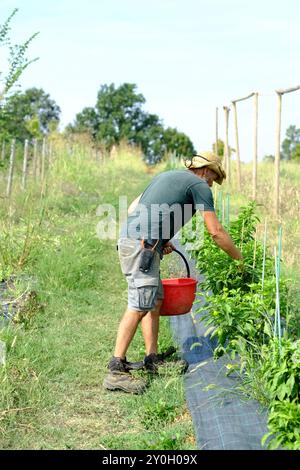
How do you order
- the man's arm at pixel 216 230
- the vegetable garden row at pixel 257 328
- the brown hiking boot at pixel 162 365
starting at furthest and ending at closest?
the brown hiking boot at pixel 162 365, the man's arm at pixel 216 230, the vegetable garden row at pixel 257 328

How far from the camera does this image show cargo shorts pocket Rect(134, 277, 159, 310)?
400cm

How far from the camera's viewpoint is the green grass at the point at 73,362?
3.42 meters

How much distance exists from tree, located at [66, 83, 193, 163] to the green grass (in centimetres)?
4342

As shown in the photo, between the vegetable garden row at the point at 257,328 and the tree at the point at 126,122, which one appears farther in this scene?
the tree at the point at 126,122

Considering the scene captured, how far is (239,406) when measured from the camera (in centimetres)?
348

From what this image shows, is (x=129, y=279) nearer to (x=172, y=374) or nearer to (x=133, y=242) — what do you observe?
(x=133, y=242)

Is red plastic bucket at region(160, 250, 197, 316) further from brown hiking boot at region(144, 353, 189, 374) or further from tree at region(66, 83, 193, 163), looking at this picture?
tree at region(66, 83, 193, 163)

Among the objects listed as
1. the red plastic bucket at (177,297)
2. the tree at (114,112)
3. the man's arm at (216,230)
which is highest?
the tree at (114,112)

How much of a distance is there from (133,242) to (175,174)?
0.50m

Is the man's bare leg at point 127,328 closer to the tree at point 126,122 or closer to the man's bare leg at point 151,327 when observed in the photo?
the man's bare leg at point 151,327

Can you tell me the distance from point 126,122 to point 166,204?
51101 mm

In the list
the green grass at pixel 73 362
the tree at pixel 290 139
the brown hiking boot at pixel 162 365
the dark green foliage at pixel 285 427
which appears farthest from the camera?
the tree at pixel 290 139

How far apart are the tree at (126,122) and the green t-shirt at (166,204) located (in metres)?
46.4

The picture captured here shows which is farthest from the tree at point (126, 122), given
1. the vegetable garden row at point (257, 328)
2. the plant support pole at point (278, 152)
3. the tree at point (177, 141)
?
the vegetable garden row at point (257, 328)
